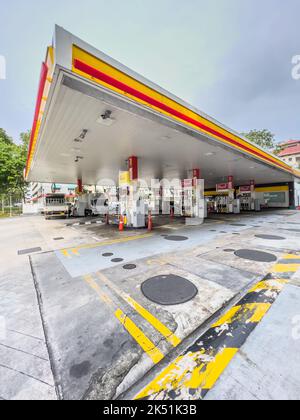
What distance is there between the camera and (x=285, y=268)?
154 inches

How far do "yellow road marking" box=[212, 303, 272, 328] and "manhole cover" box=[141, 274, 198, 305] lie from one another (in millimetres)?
592

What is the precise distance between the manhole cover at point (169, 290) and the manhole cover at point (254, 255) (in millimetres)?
2281

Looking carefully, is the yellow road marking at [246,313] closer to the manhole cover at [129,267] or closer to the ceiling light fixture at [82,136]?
the manhole cover at [129,267]

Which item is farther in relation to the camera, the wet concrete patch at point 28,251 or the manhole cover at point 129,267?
the wet concrete patch at point 28,251

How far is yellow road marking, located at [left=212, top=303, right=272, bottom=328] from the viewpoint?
232cm

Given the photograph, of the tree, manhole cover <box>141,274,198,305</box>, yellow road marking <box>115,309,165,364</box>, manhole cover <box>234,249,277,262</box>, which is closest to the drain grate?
manhole cover <box>141,274,198,305</box>

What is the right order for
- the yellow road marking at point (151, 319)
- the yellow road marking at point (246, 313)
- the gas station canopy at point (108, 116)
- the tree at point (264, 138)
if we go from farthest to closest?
the tree at point (264, 138) → the gas station canopy at point (108, 116) → the yellow road marking at point (246, 313) → the yellow road marking at point (151, 319)

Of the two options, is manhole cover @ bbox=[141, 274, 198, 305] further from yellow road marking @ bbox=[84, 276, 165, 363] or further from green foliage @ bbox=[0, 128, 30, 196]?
green foliage @ bbox=[0, 128, 30, 196]

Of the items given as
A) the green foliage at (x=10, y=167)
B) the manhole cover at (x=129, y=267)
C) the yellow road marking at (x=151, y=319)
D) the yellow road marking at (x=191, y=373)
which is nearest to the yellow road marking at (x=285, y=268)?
the yellow road marking at (x=191, y=373)

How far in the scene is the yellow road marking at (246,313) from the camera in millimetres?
2316

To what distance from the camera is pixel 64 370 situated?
169 centimetres

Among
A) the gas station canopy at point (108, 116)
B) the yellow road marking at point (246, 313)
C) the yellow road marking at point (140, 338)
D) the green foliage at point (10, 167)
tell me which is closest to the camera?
the yellow road marking at point (140, 338)

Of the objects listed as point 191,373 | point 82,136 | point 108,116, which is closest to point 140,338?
point 191,373
